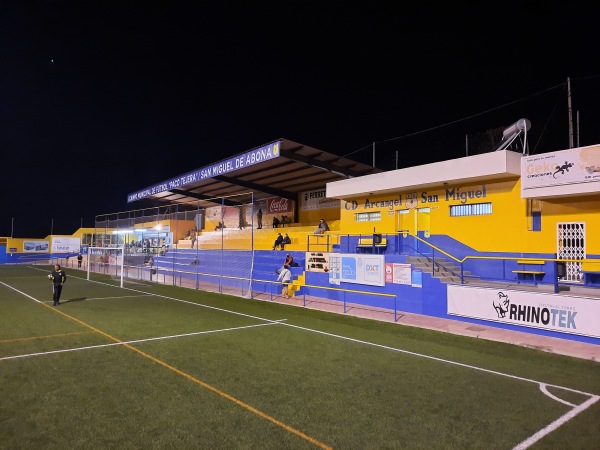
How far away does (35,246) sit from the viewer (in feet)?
161

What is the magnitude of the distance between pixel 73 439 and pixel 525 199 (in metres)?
14.9

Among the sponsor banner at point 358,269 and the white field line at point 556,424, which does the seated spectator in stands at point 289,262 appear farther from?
the white field line at point 556,424

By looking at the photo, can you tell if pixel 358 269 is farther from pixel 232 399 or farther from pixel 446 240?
pixel 232 399

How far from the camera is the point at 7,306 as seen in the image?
1480 centimetres

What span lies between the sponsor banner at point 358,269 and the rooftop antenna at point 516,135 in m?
6.91

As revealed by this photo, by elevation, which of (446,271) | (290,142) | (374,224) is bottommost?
(446,271)

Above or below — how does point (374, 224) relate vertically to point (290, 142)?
below

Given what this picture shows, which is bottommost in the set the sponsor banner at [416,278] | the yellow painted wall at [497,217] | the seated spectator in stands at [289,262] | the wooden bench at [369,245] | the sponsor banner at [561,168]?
the sponsor banner at [416,278]

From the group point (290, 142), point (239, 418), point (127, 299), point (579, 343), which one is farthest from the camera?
point (290, 142)

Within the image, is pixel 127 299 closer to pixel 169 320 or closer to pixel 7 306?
pixel 7 306

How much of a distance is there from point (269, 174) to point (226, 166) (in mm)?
2659

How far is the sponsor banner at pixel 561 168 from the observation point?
40.0ft

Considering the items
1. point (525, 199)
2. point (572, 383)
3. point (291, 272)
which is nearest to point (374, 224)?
point (291, 272)

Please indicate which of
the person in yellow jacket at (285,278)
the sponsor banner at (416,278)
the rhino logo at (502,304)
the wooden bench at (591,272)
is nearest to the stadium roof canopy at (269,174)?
the person in yellow jacket at (285,278)
